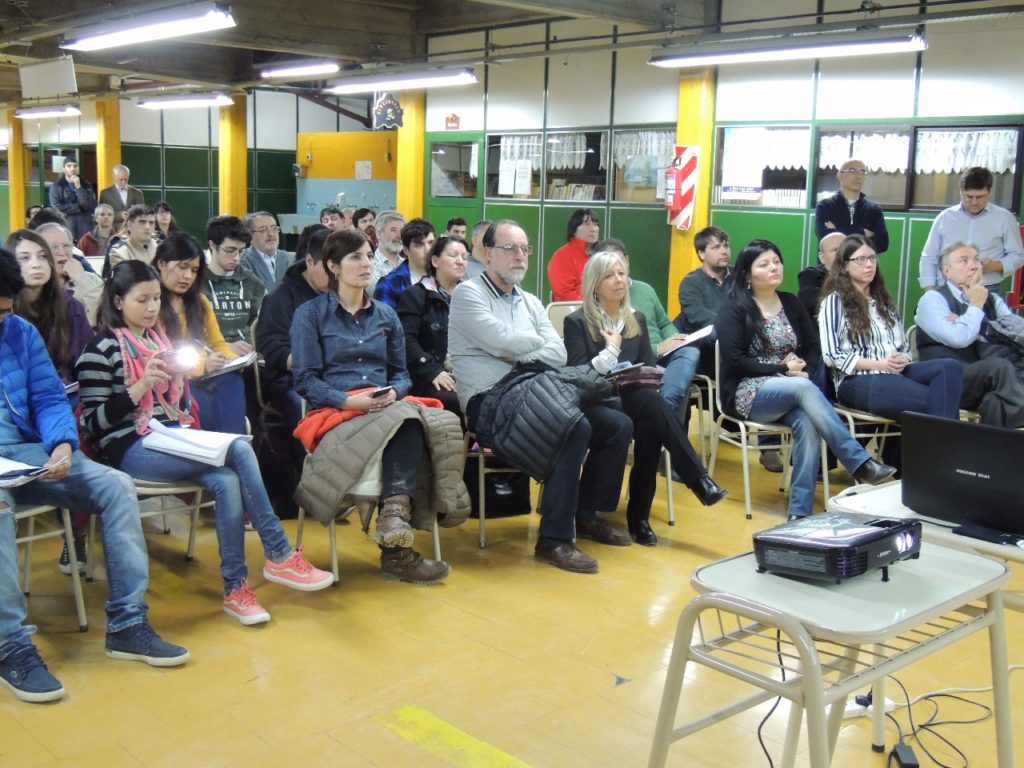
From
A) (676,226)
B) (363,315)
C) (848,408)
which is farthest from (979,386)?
(676,226)

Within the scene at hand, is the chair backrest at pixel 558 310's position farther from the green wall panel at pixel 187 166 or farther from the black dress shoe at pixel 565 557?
the green wall panel at pixel 187 166

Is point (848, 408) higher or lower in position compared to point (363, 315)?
lower

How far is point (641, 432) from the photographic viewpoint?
4.68 metres

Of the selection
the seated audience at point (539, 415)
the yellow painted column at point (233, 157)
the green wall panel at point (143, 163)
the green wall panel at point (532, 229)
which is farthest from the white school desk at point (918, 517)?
the green wall panel at point (143, 163)

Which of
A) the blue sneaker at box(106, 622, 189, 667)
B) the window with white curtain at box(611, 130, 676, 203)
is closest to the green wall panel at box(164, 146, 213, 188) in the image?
the window with white curtain at box(611, 130, 676, 203)

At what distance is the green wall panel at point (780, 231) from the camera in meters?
9.20

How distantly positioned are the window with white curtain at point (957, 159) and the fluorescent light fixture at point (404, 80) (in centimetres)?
432

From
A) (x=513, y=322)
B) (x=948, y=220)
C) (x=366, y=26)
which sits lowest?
(x=513, y=322)

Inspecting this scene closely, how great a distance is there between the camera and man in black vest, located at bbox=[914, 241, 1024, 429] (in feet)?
17.1

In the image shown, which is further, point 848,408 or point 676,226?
point 676,226

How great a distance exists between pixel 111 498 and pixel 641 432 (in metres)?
2.25

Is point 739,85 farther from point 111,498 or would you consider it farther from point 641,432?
point 111,498

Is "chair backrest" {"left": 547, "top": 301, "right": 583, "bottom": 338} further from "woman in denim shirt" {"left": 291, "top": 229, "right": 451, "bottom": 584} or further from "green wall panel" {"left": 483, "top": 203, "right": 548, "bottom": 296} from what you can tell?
"green wall panel" {"left": 483, "top": 203, "right": 548, "bottom": 296}

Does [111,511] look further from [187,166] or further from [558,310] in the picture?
[187,166]
